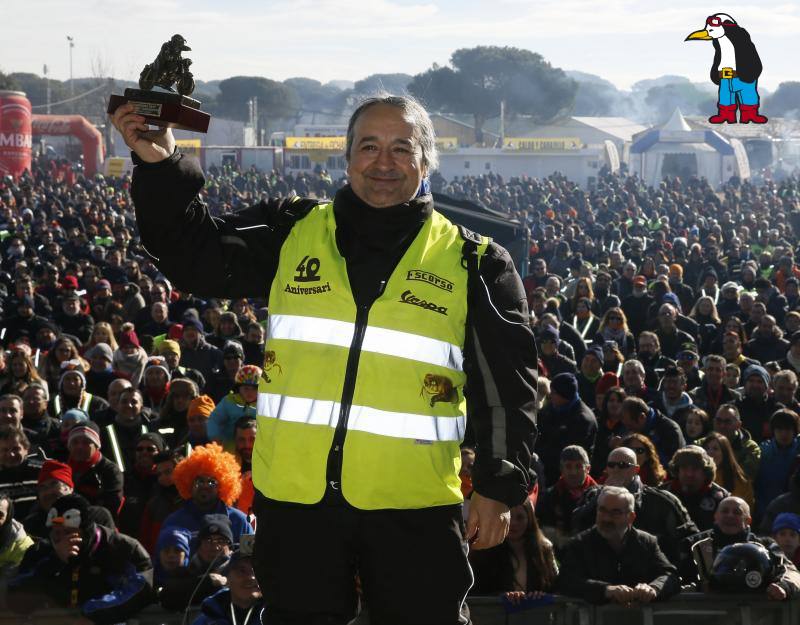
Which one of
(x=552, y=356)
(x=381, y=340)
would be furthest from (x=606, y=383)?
(x=381, y=340)

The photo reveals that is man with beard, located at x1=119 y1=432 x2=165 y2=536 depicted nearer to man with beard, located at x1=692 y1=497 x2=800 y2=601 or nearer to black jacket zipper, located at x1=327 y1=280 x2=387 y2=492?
man with beard, located at x1=692 y1=497 x2=800 y2=601

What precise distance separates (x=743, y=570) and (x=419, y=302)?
3.59m

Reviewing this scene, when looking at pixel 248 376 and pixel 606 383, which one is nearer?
pixel 248 376

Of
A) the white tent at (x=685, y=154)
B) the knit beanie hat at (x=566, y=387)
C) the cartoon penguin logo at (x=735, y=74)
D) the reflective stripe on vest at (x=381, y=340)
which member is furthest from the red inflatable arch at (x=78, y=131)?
the reflective stripe on vest at (x=381, y=340)

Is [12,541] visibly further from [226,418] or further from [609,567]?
[609,567]

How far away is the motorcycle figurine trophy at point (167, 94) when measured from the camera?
2.88 metres

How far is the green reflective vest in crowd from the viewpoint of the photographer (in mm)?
2926

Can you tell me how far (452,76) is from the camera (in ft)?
331

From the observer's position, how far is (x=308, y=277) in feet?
10.0

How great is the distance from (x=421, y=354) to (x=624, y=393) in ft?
21.7

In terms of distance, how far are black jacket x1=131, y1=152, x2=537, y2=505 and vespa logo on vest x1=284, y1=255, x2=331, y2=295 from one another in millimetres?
72

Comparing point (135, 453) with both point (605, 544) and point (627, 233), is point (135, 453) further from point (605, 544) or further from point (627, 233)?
point (627, 233)

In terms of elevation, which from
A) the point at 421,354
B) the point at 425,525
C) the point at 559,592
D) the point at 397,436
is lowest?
the point at 559,592

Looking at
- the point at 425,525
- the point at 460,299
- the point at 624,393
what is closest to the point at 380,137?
the point at 460,299
